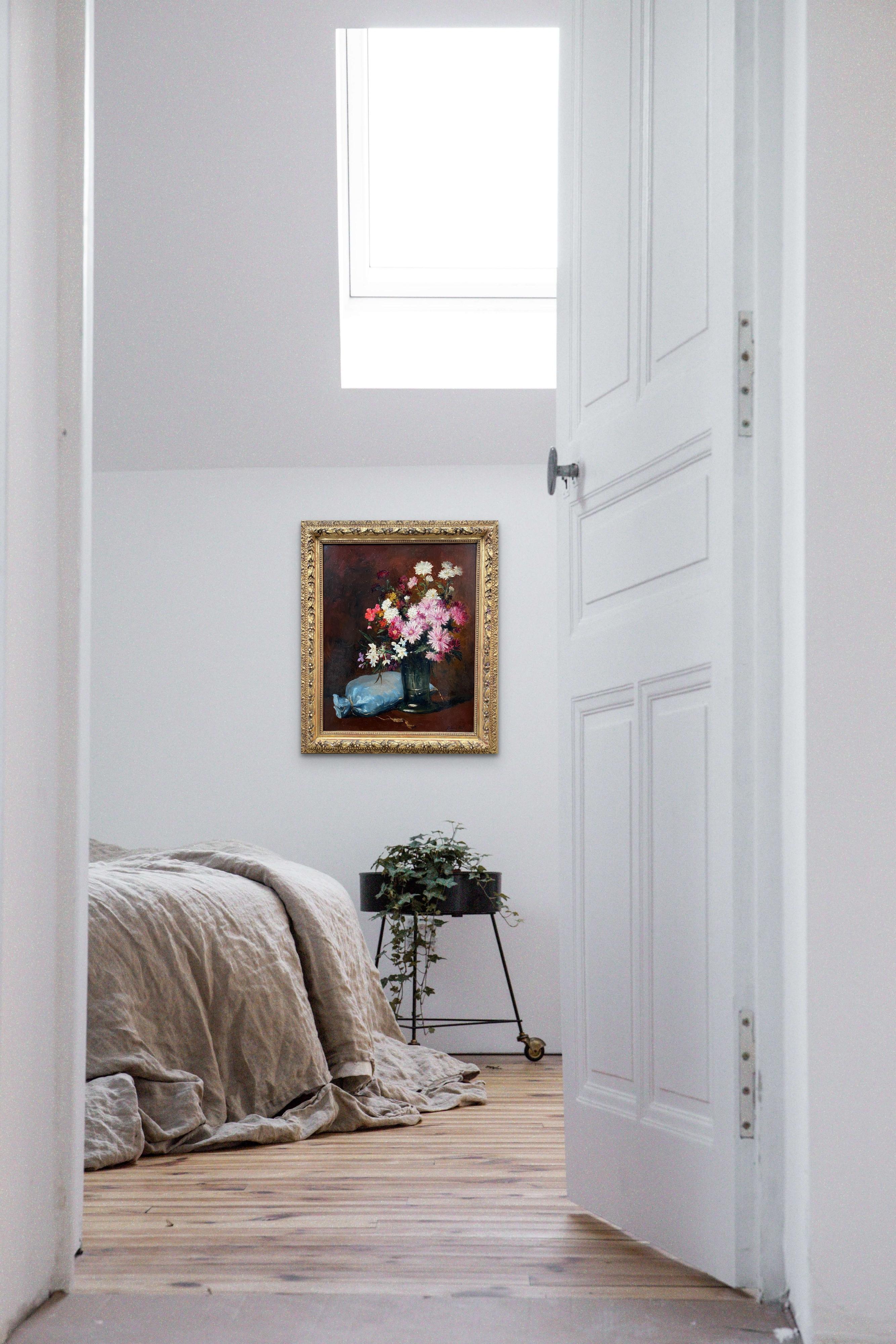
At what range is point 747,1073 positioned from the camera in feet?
5.72

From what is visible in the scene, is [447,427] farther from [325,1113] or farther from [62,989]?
[62,989]

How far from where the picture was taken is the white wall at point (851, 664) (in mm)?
1569

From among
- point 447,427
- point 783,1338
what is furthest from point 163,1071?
point 447,427

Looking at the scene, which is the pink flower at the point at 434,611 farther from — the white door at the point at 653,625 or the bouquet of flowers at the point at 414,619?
the white door at the point at 653,625

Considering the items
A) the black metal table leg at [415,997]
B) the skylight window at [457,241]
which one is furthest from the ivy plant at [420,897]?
the skylight window at [457,241]

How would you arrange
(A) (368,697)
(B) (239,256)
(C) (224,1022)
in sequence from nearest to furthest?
(C) (224,1022)
(B) (239,256)
(A) (368,697)

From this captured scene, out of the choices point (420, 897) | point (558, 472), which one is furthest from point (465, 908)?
point (558, 472)

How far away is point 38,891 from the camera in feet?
5.68

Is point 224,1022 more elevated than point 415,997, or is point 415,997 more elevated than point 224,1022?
point 224,1022

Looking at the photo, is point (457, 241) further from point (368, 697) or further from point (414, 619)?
point (368, 697)

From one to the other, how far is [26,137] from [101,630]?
3120mm

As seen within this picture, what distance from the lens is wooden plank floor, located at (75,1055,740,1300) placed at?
179cm

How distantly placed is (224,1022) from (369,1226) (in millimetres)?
990

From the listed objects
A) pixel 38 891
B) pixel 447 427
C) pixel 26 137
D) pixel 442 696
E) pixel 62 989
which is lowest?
pixel 62 989
